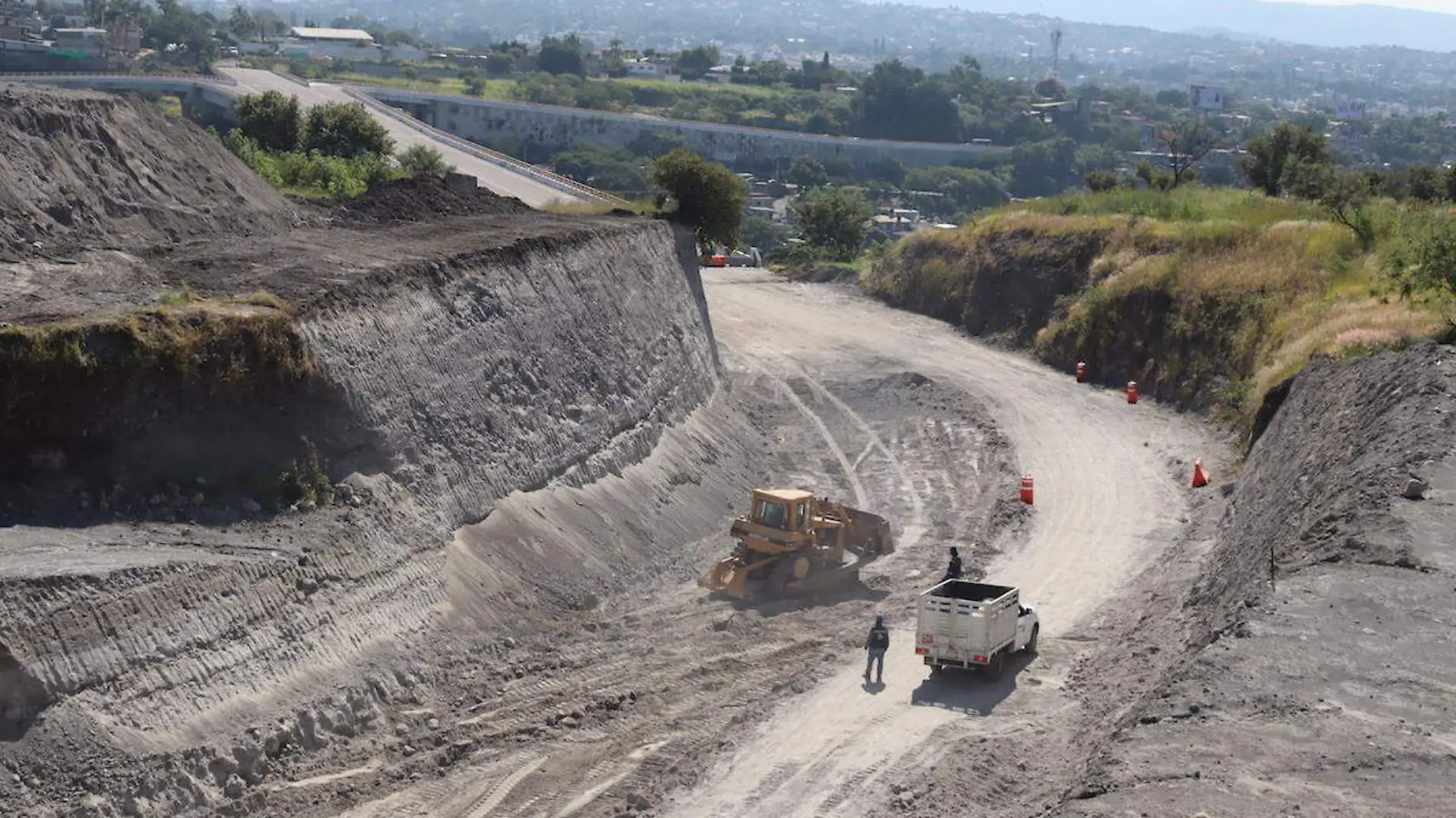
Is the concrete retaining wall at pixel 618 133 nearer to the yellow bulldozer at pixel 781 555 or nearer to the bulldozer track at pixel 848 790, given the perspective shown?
the yellow bulldozer at pixel 781 555

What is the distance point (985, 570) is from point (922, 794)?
11.9 metres

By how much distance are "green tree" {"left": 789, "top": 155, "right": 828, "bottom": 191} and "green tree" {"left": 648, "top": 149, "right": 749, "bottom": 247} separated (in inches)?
2808

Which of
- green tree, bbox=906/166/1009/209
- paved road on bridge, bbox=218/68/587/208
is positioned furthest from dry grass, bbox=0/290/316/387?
green tree, bbox=906/166/1009/209

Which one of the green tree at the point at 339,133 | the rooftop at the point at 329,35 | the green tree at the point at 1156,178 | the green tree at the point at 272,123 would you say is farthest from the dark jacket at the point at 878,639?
the rooftop at the point at 329,35

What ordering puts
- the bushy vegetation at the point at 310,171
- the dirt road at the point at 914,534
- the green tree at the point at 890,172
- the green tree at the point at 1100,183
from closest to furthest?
the dirt road at the point at 914,534 → the bushy vegetation at the point at 310,171 → the green tree at the point at 1100,183 → the green tree at the point at 890,172

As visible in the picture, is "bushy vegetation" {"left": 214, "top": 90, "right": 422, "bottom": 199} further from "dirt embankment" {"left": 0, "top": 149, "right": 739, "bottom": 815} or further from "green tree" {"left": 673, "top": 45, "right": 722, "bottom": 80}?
"green tree" {"left": 673, "top": 45, "right": 722, "bottom": 80}

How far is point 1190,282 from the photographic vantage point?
52.2 meters

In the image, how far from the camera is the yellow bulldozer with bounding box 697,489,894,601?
3259cm

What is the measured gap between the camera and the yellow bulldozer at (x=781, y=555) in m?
32.6

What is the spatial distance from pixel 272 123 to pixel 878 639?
133 feet

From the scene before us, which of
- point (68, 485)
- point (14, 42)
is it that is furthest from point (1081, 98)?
point (68, 485)

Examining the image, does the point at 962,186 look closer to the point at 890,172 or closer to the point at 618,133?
the point at 890,172

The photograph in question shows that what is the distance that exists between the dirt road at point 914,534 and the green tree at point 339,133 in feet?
45.1

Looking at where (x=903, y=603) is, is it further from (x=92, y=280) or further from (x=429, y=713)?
(x=92, y=280)
